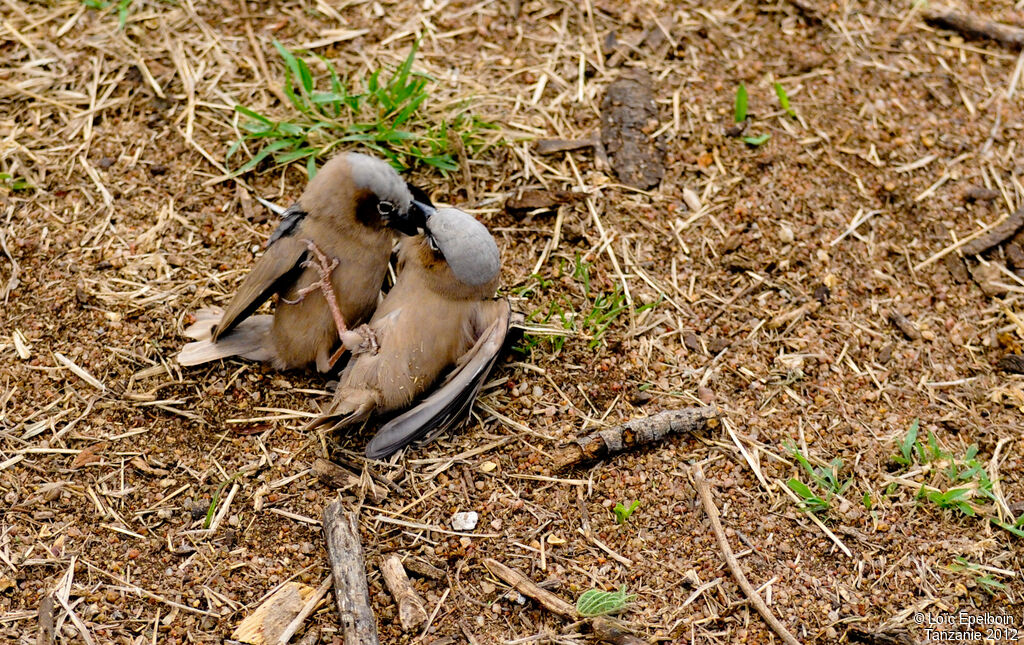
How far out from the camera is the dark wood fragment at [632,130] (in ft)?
16.9

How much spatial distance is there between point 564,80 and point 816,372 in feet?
7.35

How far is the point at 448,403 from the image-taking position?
13.2 ft

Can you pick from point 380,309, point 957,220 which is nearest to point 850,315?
point 957,220

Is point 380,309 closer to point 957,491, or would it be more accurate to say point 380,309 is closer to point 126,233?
point 126,233

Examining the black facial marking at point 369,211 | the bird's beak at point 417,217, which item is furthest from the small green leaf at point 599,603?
the black facial marking at point 369,211

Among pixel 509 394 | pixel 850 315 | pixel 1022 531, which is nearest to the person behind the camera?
pixel 1022 531

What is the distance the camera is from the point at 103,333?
4375 mm

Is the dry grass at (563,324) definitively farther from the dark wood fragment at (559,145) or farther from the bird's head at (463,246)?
the bird's head at (463,246)

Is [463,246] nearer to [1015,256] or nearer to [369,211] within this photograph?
[369,211]

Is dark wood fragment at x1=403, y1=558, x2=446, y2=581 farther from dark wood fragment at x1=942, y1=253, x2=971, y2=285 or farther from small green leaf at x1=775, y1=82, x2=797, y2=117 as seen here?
small green leaf at x1=775, y1=82, x2=797, y2=117

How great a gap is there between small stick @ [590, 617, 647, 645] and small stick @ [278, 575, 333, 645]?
3.36 feet

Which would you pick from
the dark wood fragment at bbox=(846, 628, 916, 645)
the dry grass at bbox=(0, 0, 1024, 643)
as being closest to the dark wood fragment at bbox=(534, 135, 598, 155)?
the dry grass at bbox=(0, 0, 1024, 643)

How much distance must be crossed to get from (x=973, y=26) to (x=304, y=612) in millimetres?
5322

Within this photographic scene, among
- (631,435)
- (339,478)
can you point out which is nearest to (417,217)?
(339,478)
